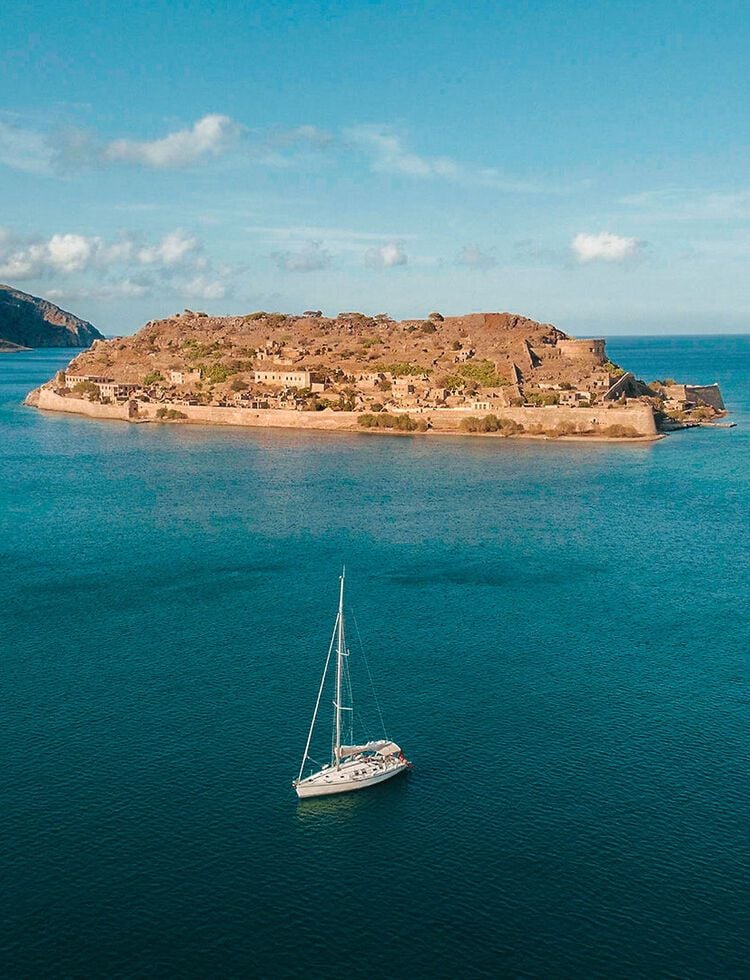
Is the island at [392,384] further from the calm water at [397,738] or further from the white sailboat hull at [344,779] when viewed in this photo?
the white sailboat hull at [344,779]

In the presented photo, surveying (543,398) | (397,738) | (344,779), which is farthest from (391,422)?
(344,779)

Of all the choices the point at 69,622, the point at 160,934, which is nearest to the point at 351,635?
the point at 69,622

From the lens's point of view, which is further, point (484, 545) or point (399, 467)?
point (399, 467)

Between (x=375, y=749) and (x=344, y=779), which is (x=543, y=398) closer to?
(x=375, y=749)

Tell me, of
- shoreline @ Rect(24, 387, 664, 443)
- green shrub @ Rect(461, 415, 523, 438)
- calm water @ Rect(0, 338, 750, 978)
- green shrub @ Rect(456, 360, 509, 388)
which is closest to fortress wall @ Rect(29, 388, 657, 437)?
shoreline @ Rect(24, 387, 664, 443)

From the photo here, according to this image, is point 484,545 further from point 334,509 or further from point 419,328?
point 419,328

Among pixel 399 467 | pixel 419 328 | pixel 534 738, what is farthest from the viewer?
pixel 419 328
